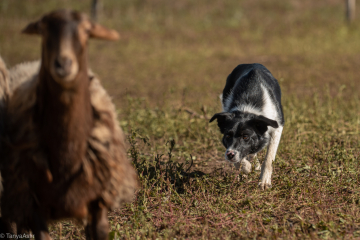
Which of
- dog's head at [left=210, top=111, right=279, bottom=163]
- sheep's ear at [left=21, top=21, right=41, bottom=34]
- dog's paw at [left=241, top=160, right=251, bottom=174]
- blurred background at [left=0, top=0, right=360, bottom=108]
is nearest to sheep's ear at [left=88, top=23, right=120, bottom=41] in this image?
sheep's ear at [left=21, top=21, right=41, bottom=34]

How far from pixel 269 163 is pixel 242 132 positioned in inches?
17.8

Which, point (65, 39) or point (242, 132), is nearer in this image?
point (65, 39)

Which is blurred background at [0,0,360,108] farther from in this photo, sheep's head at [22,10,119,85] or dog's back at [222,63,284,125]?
sheep's head at [22,10,119,85]

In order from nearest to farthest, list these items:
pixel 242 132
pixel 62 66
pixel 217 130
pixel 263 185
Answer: pixel 62 66 < pixel 263 185 < pixel 242 132 < pixel 217 130

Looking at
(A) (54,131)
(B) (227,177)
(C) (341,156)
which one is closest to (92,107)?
(A) (54,131)

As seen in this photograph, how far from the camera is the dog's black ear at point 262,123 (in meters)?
4.40

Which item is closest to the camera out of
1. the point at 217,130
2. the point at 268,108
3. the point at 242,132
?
the point at 242,132

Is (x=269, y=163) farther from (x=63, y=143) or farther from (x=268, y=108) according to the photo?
(x=63, y=143)

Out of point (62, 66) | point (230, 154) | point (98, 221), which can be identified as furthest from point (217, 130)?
point (62, 66)

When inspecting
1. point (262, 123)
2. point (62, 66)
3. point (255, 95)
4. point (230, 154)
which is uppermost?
point (62, 66)

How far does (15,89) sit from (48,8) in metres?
21.7

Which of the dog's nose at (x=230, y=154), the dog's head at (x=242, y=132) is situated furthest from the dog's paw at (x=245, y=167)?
the dog's nose at (x=230, y=154)

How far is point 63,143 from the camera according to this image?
2668 mm

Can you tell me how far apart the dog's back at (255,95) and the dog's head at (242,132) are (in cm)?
21
